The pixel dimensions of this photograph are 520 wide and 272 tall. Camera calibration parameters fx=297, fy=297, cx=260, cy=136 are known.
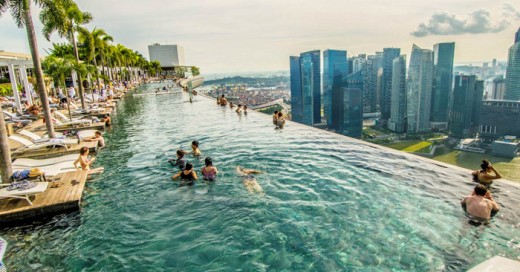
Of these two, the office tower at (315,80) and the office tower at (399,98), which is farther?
the office tower at (315,80)

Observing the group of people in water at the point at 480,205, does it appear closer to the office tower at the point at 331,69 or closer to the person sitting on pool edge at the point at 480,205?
the person sitting on pool edge at the point at 480,205

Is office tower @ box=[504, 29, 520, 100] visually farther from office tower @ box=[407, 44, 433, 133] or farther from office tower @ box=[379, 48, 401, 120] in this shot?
office tower @ box=[379, 48, 401, 120]

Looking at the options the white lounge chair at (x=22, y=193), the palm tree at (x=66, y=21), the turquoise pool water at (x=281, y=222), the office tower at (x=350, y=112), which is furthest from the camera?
the office tower at (x=350, y=112)

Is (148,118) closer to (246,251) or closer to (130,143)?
(130,143)

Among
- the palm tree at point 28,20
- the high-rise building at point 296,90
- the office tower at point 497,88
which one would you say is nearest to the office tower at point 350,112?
the high-rise building at point 296,90

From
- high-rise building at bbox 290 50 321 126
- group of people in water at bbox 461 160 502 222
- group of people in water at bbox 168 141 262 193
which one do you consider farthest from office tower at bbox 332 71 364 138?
group of people in water at bbox 461 160 502 222

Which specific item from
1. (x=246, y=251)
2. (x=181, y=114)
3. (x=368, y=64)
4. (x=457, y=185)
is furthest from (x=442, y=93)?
(x=246, y=251)

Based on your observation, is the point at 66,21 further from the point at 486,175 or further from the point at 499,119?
the point at 499,119
